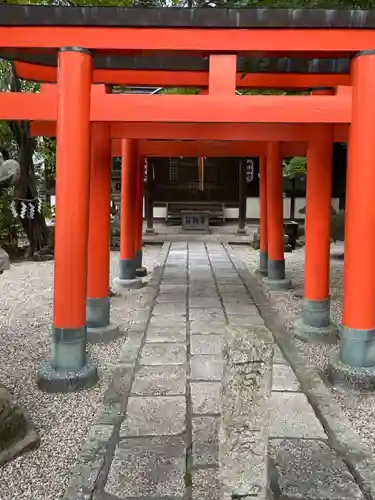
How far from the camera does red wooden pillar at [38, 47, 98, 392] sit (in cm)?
357

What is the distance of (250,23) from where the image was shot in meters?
3.59

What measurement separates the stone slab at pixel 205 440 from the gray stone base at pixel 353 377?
1.26 m

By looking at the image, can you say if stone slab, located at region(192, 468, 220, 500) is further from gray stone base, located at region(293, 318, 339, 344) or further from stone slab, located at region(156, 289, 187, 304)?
stone slab, located at region(156, 289, 187, 304)

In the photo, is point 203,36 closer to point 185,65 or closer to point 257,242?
point 185,65

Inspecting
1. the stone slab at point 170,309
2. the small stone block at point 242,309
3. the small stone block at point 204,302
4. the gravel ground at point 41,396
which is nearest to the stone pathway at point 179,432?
the gravel ground at point 41,396

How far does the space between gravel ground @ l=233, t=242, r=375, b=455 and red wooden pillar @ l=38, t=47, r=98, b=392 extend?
1999mm

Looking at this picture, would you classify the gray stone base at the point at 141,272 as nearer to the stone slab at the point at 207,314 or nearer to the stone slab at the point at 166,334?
the stone slab at the point at 207,314

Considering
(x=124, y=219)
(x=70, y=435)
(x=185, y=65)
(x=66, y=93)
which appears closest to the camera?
(x=70, y=435)

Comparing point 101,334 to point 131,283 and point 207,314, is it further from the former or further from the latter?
point 131,283

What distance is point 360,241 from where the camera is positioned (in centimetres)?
375

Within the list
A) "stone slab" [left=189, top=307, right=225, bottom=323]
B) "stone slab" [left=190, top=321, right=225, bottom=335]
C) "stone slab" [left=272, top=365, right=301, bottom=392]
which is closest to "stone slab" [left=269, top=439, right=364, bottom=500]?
"stone slab" [left=272, top=365, right=301, bottom=392]

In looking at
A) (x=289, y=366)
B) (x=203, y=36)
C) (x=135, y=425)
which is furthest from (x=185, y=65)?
(x=135, y=425)

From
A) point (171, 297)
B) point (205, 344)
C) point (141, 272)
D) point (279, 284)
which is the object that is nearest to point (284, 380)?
point (205, 344)

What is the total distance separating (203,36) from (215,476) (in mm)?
3074
